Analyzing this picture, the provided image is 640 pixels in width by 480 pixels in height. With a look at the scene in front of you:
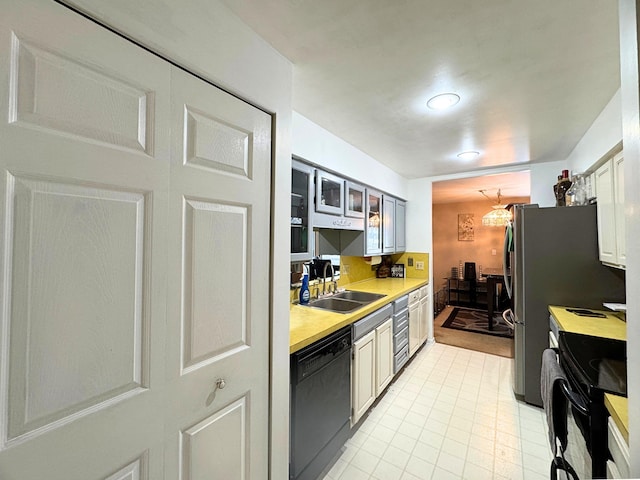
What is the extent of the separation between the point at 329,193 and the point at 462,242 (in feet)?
16.7

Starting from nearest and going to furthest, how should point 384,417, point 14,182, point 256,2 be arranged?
point 14,182, point 256,2, point 384,417

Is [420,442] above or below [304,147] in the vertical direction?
below

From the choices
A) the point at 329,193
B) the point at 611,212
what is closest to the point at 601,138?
the point at 611,212

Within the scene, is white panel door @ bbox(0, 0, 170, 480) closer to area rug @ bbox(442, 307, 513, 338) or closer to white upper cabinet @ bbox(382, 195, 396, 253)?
white upper cabinet @ bbox(382, 195, 396, 253)

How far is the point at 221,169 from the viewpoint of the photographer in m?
1.03

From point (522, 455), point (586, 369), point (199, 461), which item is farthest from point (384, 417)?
point (199, 461)

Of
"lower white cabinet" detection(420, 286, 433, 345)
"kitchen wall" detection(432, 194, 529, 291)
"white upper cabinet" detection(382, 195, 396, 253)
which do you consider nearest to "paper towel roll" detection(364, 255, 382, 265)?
"white upper cabinet" detection(382, 195, 396, 253)

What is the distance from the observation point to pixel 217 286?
1.01 meters

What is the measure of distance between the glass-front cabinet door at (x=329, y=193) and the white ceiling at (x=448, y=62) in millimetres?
393

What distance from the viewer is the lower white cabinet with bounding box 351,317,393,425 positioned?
76.9 inches

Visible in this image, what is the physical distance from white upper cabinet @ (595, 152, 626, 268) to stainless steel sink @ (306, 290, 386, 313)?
5.34 ft

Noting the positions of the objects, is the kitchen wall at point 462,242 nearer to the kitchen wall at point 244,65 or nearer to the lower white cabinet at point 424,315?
the lower white cabinet at point 424,315

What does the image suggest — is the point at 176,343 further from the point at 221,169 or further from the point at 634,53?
the point at 634,53

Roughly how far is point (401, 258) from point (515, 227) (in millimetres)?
1621
